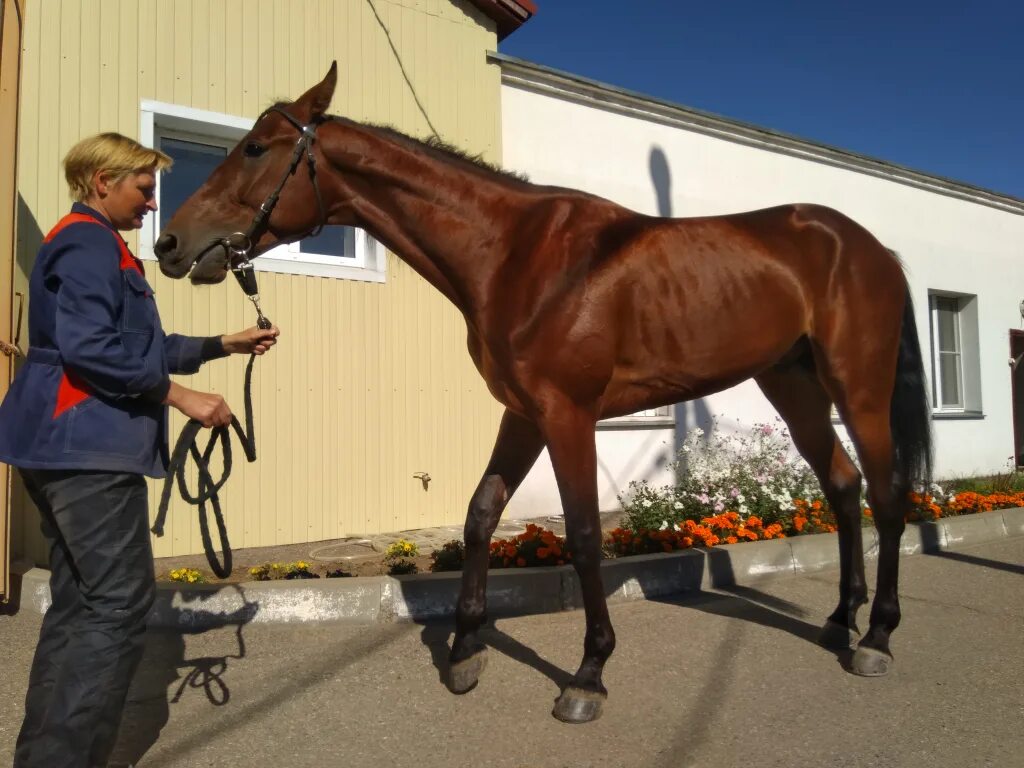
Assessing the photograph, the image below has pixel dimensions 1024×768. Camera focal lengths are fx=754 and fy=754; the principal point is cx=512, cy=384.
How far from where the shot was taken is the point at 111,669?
82.5 inches

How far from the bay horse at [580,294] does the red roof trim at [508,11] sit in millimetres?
4544

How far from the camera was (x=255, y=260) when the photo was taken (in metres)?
5.85

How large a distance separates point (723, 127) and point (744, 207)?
989 millimetres

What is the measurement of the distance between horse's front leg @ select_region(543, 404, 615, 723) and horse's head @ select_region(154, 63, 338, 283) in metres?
1.34

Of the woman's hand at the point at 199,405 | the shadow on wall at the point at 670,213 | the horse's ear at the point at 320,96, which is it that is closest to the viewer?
the woman's hand at the point at 199,405

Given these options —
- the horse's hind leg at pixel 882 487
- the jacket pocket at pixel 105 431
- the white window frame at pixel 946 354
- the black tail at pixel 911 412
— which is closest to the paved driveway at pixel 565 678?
the horse's hind leg at pixel 882 487

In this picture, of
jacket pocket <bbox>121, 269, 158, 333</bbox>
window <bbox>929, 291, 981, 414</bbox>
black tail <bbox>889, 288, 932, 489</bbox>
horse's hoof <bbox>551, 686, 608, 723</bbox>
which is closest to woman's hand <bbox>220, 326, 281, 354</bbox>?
jacket pocket <bbox>121, 269, 158, 333</bbox>

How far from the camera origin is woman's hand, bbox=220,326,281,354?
8.55 ft

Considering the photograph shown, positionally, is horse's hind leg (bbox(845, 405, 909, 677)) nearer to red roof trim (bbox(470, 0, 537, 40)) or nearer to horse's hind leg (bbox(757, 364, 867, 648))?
horse's hind leg (bbox(757, 364, 867, 648))

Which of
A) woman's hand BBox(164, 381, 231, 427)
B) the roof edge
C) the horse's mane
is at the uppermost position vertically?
the roof edge

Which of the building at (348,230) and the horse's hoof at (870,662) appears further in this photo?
the building at (348,230)

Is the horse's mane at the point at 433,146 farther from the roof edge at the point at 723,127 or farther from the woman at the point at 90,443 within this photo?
the roof edge at the point at 723,127

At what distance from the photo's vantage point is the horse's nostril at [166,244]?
Result: 9.20 feet

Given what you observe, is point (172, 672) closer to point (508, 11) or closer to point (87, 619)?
point (87, 619)
